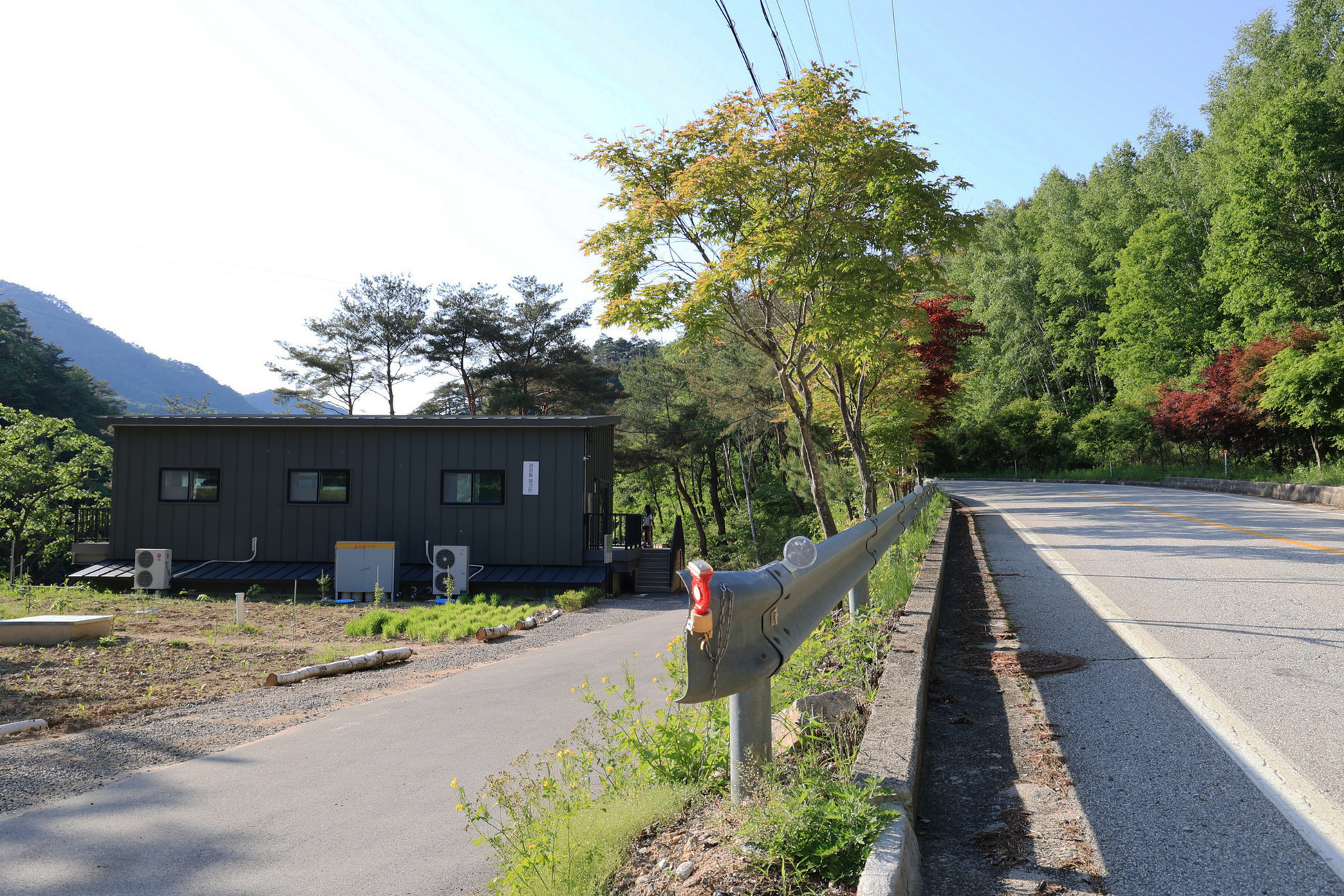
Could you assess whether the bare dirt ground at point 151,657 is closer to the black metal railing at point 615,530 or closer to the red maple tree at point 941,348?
the black metal railing at point 615,530

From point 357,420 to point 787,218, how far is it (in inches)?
512

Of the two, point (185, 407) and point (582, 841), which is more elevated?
point (185, 407)

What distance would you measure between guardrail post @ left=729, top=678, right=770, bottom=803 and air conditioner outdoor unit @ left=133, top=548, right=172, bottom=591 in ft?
61.9

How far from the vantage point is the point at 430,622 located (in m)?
12.9

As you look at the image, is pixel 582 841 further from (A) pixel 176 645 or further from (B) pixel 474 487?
(B) pixel 474 487

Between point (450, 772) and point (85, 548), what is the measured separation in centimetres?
2018

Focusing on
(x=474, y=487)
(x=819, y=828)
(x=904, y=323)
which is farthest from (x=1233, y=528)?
(x=474, y=487)

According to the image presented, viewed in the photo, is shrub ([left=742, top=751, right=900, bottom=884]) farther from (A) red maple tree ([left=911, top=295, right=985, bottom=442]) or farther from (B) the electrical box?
(A) red maple tree ([left=911, top=295, right=985, bottom=442])

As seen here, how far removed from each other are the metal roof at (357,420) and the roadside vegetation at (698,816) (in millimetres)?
15058

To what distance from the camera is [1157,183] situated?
149ft

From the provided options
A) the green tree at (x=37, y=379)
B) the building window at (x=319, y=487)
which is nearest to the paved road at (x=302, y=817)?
the building window at (x=319, y=487)

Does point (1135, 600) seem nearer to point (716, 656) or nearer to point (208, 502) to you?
point (716, 656)

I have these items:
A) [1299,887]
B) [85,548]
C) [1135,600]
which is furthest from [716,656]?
[85,548]

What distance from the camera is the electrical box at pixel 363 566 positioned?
17203mm
